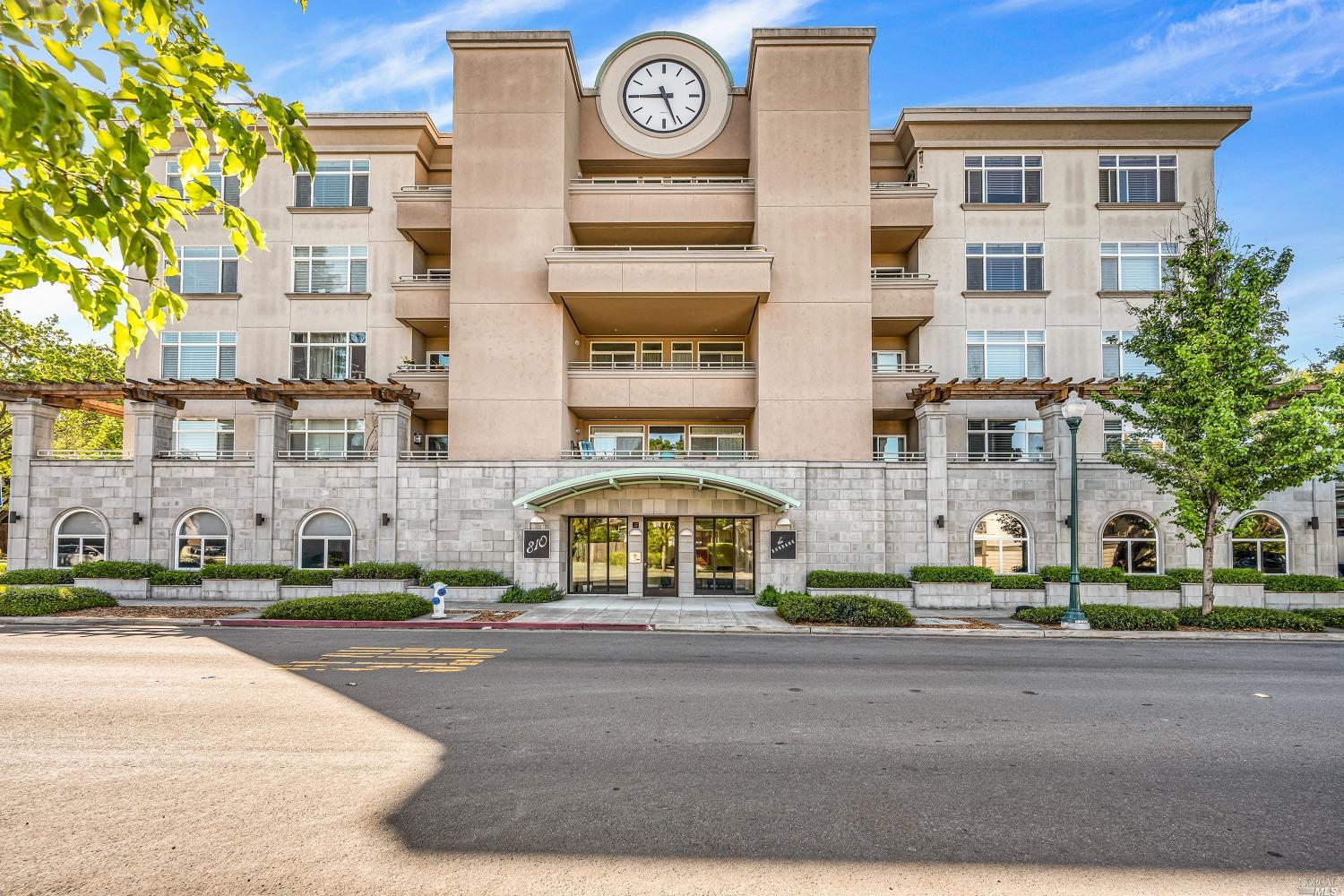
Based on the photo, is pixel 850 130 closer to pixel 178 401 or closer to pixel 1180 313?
pixel 1180 313

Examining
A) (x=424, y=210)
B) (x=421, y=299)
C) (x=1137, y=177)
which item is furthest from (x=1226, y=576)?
(x=424, y=210)

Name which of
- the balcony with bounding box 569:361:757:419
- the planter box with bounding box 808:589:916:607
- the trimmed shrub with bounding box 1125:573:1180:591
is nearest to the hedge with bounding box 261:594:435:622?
the balcony with bounding box 569:361:757:419

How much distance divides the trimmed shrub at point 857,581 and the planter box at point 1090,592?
4.53 metres

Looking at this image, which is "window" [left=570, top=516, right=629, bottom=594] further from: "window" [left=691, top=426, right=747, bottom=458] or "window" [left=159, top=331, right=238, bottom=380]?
"window" [left=159, top=331, right=238, bottom=380]

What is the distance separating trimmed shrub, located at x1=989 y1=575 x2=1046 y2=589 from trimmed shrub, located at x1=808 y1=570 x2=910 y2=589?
2843 millimetres

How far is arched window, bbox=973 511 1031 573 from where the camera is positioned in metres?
22.6

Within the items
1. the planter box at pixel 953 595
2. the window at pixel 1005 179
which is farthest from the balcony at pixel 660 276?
the planter box at pixel 953 595

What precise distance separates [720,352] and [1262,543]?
19.9 meters

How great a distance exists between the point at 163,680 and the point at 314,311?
62.5 ft

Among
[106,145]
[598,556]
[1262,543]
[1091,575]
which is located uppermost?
[106,145]

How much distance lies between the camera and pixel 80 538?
2275 cm

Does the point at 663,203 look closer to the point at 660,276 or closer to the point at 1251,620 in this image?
the point at 660,276

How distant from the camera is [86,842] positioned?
5.25 m

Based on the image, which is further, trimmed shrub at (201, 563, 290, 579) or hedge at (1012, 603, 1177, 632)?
trimmed shrub at (201, 563, 290, 579)
